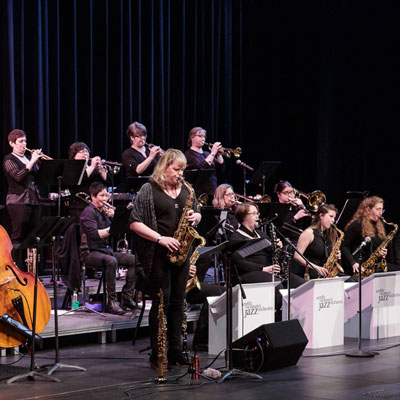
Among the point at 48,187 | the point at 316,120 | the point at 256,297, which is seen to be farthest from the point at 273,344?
the point at 316,120

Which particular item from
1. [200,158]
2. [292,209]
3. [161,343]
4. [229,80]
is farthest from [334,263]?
[229,80]

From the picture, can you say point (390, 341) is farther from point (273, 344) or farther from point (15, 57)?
point (15, 57)

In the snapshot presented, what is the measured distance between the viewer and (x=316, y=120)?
11.8 m

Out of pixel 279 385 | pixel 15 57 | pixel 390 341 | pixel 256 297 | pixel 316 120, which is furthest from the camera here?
pixel 316 120

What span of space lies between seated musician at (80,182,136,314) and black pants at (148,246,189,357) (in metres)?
1.65

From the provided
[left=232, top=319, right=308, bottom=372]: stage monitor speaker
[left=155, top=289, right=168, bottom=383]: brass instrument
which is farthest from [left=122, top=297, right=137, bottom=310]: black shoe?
[left=155, top=289, right=168, bottom=383]: brass instrument

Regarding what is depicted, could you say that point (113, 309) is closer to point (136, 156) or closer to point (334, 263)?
point (136, 156)

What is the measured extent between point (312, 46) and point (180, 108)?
2395 millimetres

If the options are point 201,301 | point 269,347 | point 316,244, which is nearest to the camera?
point 269,347

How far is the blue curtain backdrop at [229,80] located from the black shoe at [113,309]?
2.35m

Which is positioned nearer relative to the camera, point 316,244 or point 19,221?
point 316,244

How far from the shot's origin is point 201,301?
709 cm

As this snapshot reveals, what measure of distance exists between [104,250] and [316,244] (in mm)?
2101

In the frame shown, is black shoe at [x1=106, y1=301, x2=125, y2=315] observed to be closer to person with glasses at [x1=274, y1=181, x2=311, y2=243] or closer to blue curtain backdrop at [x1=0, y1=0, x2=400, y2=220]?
blue curtain backdrop at [x1=0, y1=0, x2=400, y2=220]
